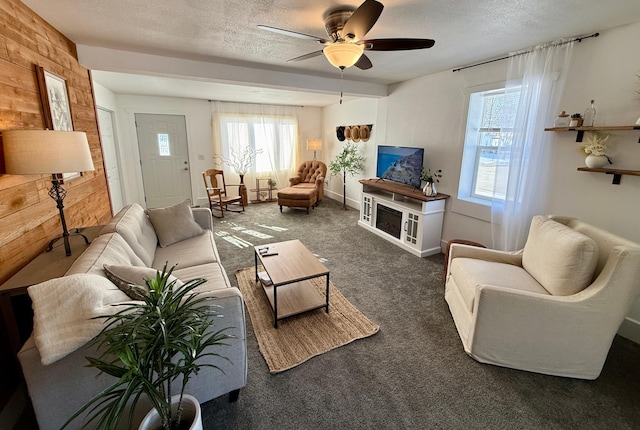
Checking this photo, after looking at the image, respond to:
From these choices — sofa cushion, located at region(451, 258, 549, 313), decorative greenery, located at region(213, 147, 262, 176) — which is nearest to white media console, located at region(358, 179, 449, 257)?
sofa cushion, located at region(451, 258, 549, 313)

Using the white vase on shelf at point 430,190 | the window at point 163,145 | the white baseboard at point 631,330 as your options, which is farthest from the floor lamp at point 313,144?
the white baseboard at point 631,330

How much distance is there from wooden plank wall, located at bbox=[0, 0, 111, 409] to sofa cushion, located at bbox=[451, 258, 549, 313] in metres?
2.84

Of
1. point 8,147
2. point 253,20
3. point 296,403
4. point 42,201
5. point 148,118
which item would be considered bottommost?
point 296,403

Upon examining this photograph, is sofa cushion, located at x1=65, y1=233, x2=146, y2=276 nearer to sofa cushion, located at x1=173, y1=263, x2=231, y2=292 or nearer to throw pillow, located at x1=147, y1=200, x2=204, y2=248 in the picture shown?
sofa cushion, located at x1=173, y1=263, x2=231, y2=292

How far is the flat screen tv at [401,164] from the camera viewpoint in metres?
3.79

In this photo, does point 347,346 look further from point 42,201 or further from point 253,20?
point 253,20

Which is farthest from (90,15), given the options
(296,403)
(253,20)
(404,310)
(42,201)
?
(404,310)

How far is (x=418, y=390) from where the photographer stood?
1.69 metres

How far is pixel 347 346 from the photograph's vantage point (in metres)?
2.05

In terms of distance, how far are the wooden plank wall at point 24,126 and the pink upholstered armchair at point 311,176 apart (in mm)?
4077

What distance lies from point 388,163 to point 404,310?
2.50m

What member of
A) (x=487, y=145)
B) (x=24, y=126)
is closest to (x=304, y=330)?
(x=24, y=126)

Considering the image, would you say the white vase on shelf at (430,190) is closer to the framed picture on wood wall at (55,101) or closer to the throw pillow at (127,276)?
the throw pillow at (127,276)

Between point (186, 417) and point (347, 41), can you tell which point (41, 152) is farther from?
point (347, 41)
